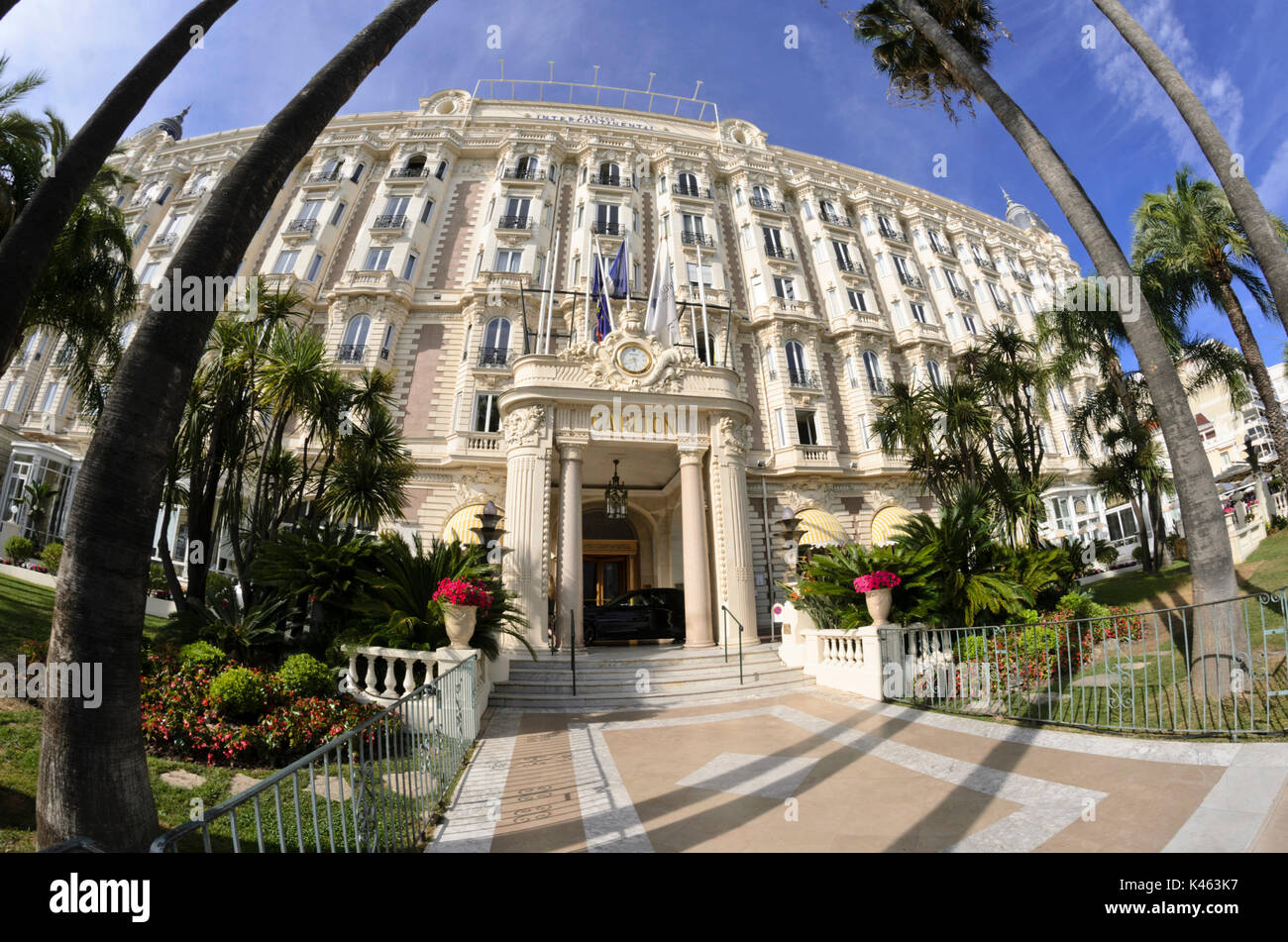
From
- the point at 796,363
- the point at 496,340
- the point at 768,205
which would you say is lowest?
→ the point at 796,363

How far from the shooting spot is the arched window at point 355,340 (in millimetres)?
22438

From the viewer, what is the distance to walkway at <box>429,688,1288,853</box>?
3621mm

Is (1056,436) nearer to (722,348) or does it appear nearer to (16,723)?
(722,348)

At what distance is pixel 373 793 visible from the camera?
12.1 ft

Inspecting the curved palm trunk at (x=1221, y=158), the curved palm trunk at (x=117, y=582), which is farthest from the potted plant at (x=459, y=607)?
the curved palm trunk at (x=1221, y=158)

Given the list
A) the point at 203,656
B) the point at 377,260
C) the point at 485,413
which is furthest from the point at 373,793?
the point at 377,260

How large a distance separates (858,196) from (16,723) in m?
38.7

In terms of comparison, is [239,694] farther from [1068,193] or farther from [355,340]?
[355,340]

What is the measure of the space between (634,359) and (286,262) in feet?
66.3

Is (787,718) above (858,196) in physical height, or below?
below
